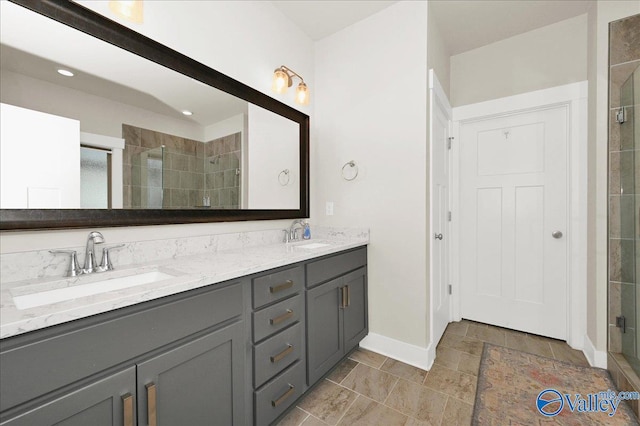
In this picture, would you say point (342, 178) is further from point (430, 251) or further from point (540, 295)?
point (540, 295)

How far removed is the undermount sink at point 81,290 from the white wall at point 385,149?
60.4 inches

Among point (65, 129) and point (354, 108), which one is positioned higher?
point (354, 108)

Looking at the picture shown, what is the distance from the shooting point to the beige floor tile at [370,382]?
1704 millimetres

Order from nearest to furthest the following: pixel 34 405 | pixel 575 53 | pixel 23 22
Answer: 1. pixel 34 405
2. pixel 23 22
3. pixel 575 53

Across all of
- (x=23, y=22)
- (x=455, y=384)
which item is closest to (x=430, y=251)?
(x=455, y=384)

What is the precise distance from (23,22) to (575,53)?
138 inches

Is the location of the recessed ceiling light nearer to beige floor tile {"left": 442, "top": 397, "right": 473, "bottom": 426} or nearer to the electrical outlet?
the electrical outlet

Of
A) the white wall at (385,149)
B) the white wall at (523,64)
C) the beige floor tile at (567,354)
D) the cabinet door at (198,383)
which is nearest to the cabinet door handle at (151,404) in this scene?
the cabinet door at (198,383)

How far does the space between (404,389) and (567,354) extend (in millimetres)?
1438

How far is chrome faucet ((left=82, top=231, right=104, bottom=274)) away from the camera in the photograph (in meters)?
1.16

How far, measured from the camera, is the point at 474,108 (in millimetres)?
2654

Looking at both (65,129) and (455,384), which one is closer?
(65,129)

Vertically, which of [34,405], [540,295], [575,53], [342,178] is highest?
[575,53]

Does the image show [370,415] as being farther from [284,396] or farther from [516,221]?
[516,221]
